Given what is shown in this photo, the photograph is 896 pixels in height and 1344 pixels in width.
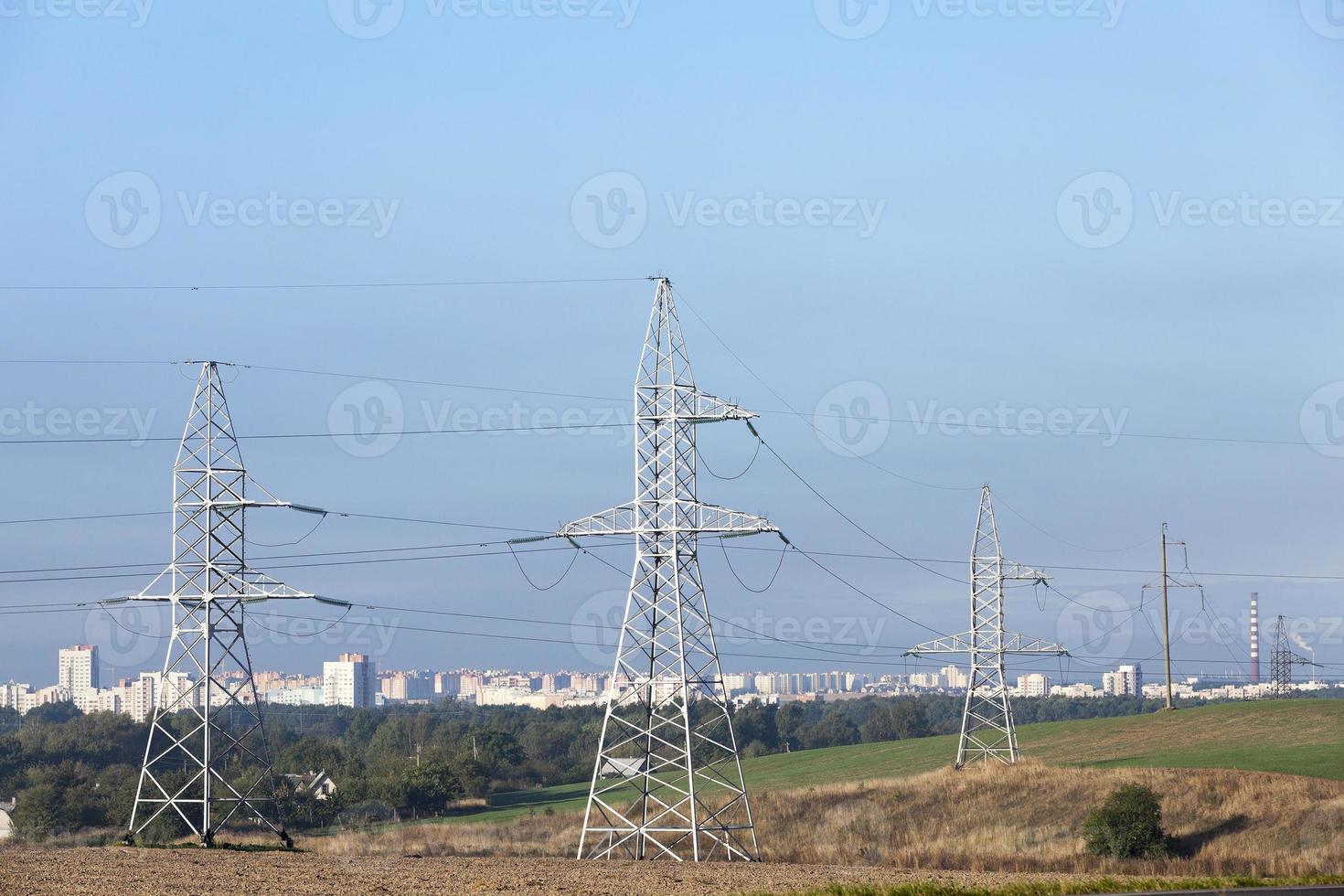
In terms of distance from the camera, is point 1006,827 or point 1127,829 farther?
point 1006,827

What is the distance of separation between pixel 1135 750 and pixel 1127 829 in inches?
1445

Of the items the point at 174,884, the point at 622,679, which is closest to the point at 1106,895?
the point at 622,679

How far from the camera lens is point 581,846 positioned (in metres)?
A: 43.5

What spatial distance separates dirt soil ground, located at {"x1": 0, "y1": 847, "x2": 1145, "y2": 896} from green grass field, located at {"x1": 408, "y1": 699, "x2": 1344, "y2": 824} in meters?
35.6

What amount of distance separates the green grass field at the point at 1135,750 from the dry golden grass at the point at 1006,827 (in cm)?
798

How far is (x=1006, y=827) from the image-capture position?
5759 centimetres

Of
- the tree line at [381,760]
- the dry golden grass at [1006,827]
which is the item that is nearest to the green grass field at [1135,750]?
the tree line at [381,760]

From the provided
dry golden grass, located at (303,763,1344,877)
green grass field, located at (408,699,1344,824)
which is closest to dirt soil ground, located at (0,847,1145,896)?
dry golden grass, located at (303,763,1344,877)

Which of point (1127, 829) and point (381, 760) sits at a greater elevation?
point (1127, 829)

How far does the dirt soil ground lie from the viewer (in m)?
30.3

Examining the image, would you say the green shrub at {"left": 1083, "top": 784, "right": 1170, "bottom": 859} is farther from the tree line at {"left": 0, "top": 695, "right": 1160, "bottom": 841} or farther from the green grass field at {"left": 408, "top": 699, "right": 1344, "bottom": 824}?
the tree line at {"left": 0, "top": 695, "right": 1160, "bottom": 841}

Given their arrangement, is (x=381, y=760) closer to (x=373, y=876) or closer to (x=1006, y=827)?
(x=1006, y=827)

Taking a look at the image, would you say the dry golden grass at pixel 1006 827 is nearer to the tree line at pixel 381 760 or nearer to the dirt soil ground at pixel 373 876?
the dirt soil ground at pixel 373 876

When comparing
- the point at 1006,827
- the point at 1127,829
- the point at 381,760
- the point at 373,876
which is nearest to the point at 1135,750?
the point at 1006,827
